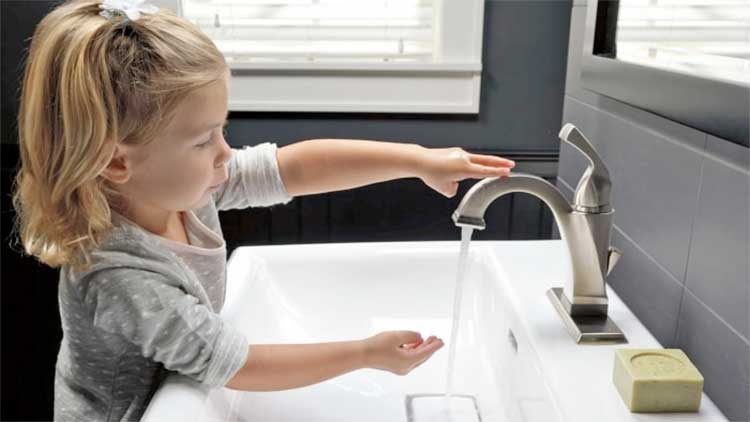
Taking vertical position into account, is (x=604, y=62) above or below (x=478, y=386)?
above

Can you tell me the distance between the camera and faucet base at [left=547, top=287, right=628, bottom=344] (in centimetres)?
71

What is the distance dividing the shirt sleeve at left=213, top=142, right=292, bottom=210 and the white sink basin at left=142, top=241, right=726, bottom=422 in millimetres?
95

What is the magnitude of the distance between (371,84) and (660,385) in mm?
842

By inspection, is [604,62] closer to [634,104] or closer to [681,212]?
[634,104]

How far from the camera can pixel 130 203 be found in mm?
719

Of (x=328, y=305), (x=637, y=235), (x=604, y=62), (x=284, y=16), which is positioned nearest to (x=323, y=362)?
(x=328, y=305)

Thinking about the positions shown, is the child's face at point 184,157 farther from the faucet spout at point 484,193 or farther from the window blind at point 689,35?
the window blind at point 689,35

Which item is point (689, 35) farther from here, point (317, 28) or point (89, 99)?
point (317, 28)

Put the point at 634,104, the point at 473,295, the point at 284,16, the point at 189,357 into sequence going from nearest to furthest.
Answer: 1. the point at 189,357
2. the point at 634,104
3. the point at 473,295
4. the point at 284,16

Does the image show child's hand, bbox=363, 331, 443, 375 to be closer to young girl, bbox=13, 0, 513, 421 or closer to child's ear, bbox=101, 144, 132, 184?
young girl, bbox=13, 0, 513, 421

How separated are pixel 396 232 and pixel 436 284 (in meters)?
0.38

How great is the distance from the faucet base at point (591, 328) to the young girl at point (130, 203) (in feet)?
0.48

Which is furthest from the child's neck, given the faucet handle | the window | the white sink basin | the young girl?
the window

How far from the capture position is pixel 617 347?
0.70 meters
